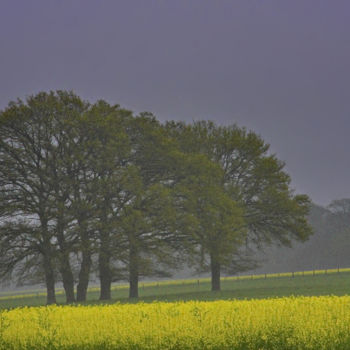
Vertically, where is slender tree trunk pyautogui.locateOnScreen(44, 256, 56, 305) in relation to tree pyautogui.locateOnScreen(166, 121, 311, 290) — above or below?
below

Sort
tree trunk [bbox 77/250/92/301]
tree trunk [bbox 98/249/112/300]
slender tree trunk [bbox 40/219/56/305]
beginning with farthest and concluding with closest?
tree trunk [bbox 98/249/112/300], tree trunk [bbox 77/250/92/301], slender tree trunk [bbox 40/219/56/305]

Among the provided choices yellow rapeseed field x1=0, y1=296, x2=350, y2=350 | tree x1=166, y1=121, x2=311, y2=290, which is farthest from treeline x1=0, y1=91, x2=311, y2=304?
yellow rapeseed field x1=0, y1=296, x2=350, y2=350

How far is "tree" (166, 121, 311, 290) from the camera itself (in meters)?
47.6

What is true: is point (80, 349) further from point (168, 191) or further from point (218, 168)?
point (218, 168)

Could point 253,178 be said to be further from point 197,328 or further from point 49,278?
point 197,328

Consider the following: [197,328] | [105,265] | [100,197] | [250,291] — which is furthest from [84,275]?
[197,328]

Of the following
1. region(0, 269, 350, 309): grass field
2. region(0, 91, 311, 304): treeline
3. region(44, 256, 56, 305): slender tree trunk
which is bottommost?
region(0, 269, 350, 309): grass field

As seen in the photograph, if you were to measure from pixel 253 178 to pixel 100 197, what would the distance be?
13981 mm

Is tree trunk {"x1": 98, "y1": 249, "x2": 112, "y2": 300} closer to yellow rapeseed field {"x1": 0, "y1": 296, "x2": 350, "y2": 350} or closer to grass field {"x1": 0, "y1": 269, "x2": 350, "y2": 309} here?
grass field {"x1": 0, "y1": 269, "x2": 350, "y2": 309}

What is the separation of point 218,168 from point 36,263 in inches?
568

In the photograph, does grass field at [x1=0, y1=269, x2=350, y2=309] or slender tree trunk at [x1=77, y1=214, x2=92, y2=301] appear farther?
slender tree trunk at [x1=77, y1=214, x2=92, y2=301]

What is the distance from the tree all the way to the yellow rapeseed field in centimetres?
2774

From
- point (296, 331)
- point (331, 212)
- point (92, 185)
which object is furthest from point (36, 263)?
point (331, 212)

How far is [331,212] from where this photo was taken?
105375 millimetres
